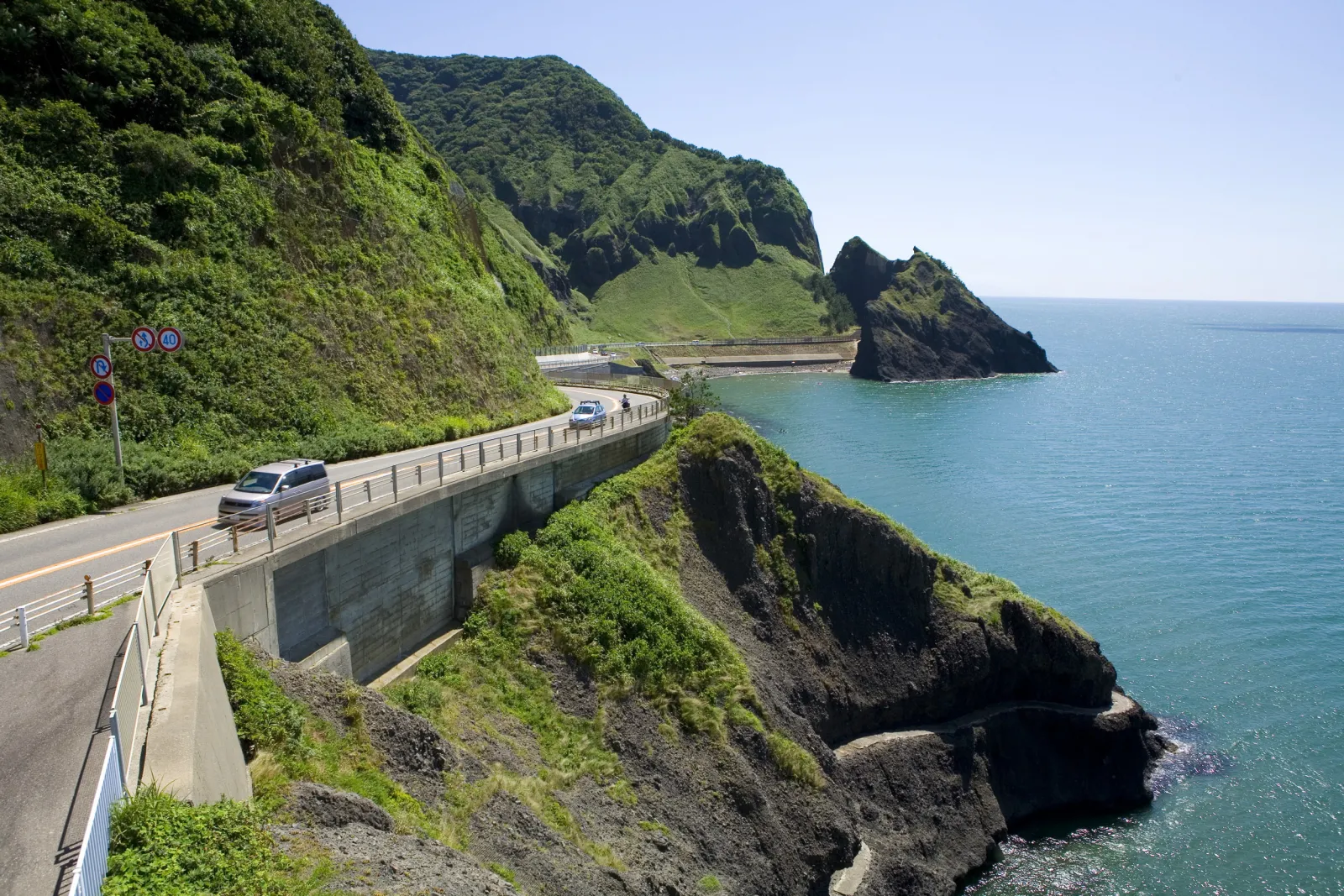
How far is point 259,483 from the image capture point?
23.4m

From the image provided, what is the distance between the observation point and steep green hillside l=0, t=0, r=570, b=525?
27.9 m

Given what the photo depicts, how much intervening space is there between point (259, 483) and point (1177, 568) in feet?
170

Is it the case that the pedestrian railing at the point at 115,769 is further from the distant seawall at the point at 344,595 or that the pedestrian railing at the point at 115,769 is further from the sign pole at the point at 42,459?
the sign pole at the point at 42,459

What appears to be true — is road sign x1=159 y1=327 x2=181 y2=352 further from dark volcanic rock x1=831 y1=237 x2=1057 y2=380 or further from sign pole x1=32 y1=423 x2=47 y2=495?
dark volcanic rock x1=831 y1=237 x2=1057 y2=380

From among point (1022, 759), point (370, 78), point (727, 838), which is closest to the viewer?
point (727, 838)

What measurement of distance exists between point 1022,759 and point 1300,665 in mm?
16883

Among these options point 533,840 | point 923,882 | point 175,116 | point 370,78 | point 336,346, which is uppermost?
point 370,78

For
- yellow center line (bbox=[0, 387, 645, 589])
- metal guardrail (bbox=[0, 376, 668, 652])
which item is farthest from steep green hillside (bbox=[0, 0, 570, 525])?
metal guardrail (bbox=[0, 376, 668, 652])

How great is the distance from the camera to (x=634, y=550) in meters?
34.0

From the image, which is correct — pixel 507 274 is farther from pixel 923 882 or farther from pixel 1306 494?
pixel 923 882

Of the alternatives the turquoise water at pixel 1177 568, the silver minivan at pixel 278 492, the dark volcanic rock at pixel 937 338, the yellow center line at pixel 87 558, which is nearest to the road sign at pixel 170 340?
the silver minivan at pixel 278 492

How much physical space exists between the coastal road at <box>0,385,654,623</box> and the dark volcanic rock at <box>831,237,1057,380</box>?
14805cm

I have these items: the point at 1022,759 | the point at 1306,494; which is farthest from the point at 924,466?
the point at 1022,759

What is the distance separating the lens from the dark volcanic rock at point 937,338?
166 metres
